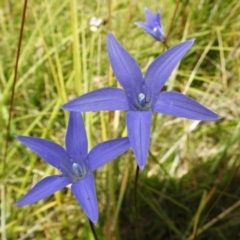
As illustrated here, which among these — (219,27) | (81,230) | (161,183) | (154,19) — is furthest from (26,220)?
(219,27)

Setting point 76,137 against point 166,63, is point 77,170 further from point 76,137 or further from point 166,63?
point 166,63

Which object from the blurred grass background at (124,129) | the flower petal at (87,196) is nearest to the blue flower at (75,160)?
the flower petal at (87,196)

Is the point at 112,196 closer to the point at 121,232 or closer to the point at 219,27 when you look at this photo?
the point at 121,232

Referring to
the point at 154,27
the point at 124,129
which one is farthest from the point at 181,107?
the point at 124,129

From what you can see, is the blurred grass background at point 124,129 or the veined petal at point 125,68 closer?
the veined petal at point 125,68

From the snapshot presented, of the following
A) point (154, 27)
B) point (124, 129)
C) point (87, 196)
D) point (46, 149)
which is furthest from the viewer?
point (124, 129)

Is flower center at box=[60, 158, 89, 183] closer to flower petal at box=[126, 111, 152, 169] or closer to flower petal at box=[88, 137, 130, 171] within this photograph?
flower petal at box=[88, 137, 130, 171]

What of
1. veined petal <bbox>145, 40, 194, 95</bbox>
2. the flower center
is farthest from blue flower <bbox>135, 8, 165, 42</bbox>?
the flower center

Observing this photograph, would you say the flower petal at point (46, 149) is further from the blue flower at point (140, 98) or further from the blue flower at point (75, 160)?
the blue flower at point (140, 98)
